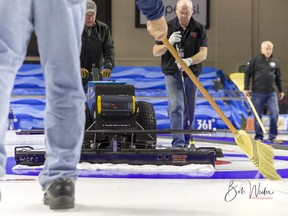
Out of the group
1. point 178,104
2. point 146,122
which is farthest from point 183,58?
point 146,122

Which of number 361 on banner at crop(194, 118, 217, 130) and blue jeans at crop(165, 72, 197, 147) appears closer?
blue jeans at crop(165, 72, 197, 147)

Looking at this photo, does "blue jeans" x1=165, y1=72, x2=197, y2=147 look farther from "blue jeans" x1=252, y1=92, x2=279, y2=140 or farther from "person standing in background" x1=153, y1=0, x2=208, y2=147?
"blue jeans" x1=252, y1=92, x2=279, y2=140

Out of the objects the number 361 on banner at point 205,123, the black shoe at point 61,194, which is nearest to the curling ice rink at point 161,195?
the black shoe at point 61,194

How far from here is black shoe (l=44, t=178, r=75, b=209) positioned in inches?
75.2

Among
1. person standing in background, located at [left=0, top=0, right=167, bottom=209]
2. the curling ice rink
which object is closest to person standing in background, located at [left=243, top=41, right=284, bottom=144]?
the curling ice rink

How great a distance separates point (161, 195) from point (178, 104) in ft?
8.68

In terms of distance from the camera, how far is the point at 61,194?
191 centimetres

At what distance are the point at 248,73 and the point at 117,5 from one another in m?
5.87

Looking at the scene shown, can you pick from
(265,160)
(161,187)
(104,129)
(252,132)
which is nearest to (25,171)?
(104,129)

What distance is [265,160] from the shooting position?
10.6 ft

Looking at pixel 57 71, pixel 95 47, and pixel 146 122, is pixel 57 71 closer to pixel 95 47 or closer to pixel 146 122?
pixel 146 122

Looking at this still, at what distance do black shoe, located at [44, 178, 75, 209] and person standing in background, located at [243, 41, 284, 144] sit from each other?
6496 millimetres

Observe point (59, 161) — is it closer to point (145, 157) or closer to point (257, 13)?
point (145, 157)

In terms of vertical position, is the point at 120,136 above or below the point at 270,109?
above
